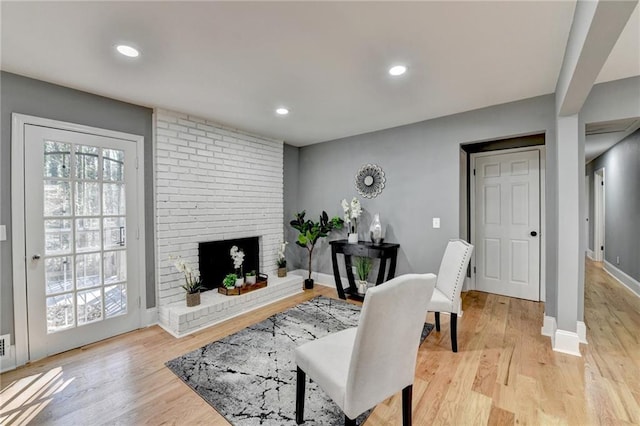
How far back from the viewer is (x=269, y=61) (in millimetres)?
2082

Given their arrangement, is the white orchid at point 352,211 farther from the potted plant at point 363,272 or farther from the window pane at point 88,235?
the window pane at point 88,235

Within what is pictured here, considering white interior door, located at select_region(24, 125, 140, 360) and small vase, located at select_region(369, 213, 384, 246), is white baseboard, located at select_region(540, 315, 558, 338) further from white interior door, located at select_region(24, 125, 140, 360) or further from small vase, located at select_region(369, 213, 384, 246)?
white interior door, located at select_region(24, 125, 140, 360)

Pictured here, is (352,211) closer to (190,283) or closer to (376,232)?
(376,232)

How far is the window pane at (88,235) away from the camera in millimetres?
2586

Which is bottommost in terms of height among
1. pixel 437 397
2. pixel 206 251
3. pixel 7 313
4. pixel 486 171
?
pixel 437 397

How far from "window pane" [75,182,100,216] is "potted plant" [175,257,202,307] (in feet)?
3.07

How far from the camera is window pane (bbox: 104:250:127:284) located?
278 cm

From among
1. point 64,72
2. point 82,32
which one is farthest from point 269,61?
point 64,72

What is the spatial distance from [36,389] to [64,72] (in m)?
2.41

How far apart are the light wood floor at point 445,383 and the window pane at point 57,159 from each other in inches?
63.5

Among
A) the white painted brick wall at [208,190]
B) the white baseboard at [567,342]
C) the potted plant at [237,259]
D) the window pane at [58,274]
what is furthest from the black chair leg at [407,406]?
the window pane at [58,274]

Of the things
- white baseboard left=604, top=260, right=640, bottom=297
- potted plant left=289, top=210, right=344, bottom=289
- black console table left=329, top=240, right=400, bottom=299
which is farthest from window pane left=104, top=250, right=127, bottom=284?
white baseboard left=604, top=260, right=640, bottom=297

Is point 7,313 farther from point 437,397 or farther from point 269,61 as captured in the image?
point 437,397

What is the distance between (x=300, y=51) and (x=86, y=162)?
2289mm
